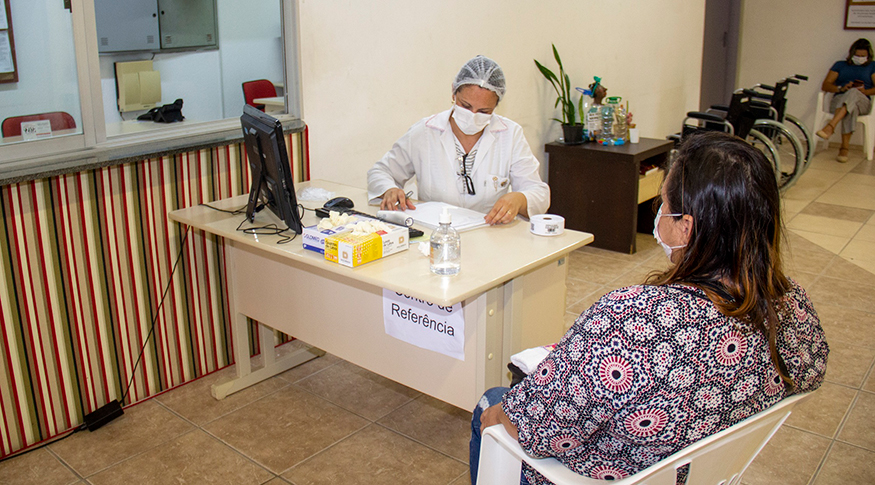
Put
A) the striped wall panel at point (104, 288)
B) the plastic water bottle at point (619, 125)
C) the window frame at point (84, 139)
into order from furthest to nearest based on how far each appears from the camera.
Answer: the plastic water bottle at point (619, 125)
the striped wall panel at point (104, 288)
the window frame at point (84, 139)

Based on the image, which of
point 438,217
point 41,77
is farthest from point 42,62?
point 438,217

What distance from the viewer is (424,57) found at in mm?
3609

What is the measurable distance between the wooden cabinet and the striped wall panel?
2321 mm

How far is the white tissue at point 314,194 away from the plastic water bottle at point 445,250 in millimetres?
909

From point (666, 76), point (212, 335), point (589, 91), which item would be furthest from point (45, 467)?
point (666, 76)

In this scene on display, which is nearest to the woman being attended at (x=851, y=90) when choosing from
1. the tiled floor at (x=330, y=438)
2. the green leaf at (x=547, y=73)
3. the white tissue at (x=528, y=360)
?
the green leaf at (x=547, y=73)

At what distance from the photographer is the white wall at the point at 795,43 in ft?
26.3

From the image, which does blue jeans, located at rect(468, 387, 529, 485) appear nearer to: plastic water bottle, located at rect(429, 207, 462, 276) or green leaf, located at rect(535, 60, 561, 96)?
plastic water bottle, located at rect(429, 207, 462, 276)

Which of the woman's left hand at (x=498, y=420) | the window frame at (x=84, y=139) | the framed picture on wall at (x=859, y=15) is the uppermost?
the framed picture on wall at (x=859, y=15)

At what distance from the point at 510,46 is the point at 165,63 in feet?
6.37

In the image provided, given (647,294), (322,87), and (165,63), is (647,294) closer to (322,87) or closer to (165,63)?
(322,87)

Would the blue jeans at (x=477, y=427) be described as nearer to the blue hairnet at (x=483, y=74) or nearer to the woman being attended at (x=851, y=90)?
the blue hairnet at (x=483, y=74)

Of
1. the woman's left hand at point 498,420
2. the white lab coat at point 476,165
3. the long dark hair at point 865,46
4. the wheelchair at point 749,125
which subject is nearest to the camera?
the woman's left hand at point 498,420

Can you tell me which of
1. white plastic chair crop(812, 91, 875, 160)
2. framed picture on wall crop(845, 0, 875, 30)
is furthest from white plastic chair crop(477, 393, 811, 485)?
framed picture on wall crop(845, 0, 875, 30)
